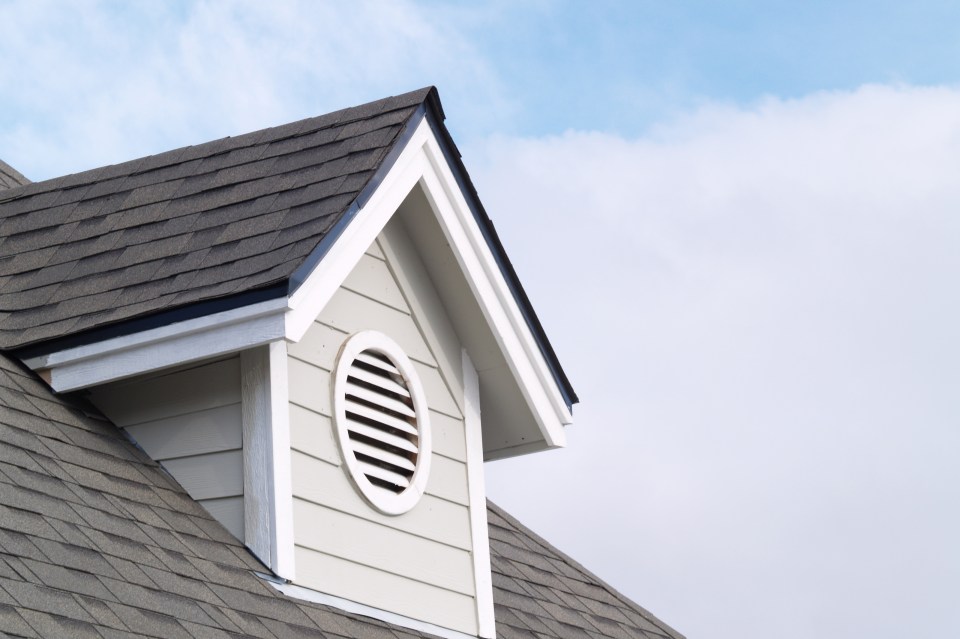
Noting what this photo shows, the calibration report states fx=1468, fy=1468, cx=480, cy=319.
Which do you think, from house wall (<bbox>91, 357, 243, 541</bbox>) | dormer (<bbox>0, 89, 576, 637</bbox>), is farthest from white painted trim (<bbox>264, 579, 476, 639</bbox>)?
house wall (<bbox>91, 357, 243, 541</bbox>)

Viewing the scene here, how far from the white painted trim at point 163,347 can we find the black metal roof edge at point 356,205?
Answer: 15cm

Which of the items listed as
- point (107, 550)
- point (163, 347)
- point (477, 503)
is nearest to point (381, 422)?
point (477, 503)

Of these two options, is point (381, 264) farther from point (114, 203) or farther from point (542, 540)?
point (542, 540)

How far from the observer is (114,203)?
6.45m

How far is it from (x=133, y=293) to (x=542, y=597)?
2.80m

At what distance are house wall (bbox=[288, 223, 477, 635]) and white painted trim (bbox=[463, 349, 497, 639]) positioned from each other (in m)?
0.03

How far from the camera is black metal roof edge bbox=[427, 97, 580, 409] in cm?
635

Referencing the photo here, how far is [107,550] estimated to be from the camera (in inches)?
182

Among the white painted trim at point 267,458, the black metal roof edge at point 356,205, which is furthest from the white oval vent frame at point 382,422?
the black metal roof edge at point 356,205

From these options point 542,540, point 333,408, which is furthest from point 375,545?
point 542,540

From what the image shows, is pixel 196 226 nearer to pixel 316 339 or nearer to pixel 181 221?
pixel 181 221

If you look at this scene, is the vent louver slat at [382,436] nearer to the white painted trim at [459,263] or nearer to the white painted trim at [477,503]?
the white painted trim at [477,503]

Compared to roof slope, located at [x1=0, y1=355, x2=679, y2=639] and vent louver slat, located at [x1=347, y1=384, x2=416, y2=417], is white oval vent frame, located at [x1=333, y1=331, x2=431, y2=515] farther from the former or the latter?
roof slope, located at [x1=0, y1=355, x2=679, y2=639]

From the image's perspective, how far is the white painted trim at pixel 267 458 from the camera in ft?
17.5
